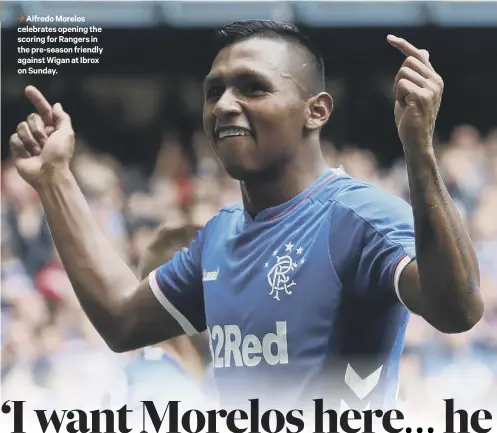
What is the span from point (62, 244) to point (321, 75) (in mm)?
654

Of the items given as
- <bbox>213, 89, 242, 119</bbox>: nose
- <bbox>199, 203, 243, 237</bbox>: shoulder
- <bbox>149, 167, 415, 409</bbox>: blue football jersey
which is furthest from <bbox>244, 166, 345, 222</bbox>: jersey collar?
<bbox>213, 89, 242, 119</bbox>: nose

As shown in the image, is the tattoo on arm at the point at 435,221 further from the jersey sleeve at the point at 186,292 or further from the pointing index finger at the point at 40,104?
the pointing index finger at the point at 40,104

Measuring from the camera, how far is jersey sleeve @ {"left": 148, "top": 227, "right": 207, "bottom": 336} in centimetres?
223

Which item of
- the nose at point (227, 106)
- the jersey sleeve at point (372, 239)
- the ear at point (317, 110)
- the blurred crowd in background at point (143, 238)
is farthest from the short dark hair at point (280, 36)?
the blurred crowd in background at point (143, 238)

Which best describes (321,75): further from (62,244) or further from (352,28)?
(352,28)

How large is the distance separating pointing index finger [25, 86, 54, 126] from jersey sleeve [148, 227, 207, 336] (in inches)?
16.1

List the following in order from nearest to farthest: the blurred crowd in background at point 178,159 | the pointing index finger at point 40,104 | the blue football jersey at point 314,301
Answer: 1. the blue football jersey at point 314,301
2. the pointing index finger at point 40,104
3. the blurred crowd in background at point 178,159

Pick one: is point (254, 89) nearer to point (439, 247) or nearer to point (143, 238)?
point (439, 247)

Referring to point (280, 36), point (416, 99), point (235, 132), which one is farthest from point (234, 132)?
point (416, 99)

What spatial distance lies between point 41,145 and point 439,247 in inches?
38.1

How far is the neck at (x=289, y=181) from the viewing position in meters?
2.04

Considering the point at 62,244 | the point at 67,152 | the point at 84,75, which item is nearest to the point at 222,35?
the point at 67,152

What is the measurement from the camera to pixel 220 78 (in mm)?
2041

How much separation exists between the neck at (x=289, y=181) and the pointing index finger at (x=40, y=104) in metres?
0.46
